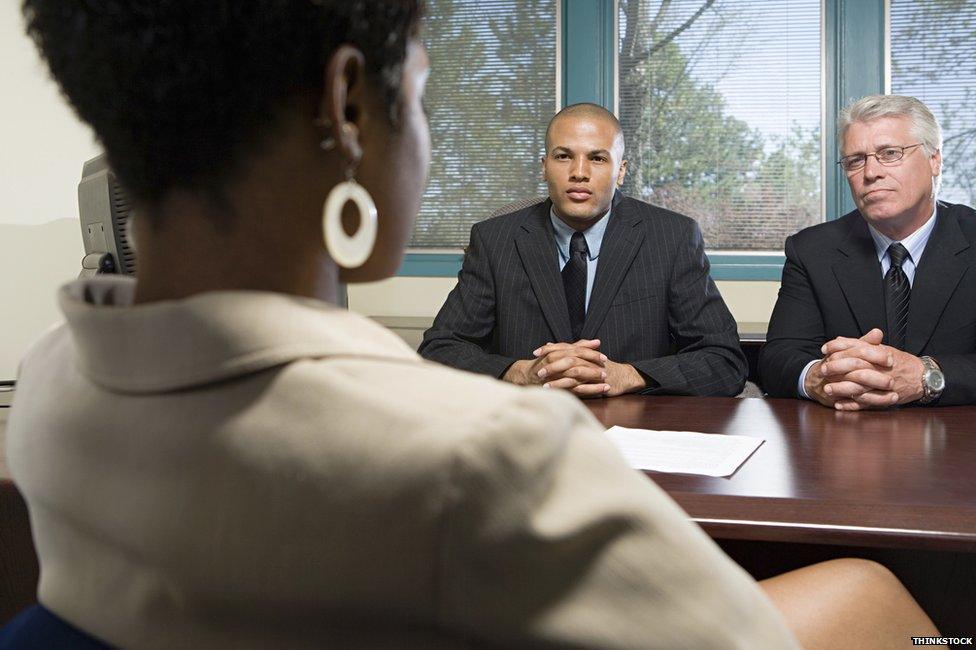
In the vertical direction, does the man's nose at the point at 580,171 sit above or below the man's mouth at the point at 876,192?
above

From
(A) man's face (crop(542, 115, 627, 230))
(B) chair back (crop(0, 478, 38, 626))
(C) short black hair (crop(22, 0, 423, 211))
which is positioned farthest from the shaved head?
(C) short black hair (crop(22, 0, 423, 211))

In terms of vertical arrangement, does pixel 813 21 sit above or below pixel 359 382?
above

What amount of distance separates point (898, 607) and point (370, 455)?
0.90m

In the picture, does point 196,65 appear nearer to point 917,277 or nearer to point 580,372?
point 580,372

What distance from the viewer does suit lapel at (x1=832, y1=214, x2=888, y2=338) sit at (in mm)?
2469

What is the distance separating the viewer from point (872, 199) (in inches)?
98.5

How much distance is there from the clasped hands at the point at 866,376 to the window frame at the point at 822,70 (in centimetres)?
225

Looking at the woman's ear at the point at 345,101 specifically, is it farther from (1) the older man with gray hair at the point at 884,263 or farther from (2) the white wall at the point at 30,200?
(2) the white wall at the point at 30,200

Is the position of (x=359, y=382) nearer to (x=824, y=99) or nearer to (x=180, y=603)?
(x=180, y=603)

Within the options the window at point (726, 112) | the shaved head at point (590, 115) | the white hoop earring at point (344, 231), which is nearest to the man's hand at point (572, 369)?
the shaved head at point (590, 115)

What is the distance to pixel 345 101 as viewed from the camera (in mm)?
541

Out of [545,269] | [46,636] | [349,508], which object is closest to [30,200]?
[545,269]

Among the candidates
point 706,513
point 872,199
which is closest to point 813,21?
point 872,199

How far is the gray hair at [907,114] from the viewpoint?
254 centimetres
